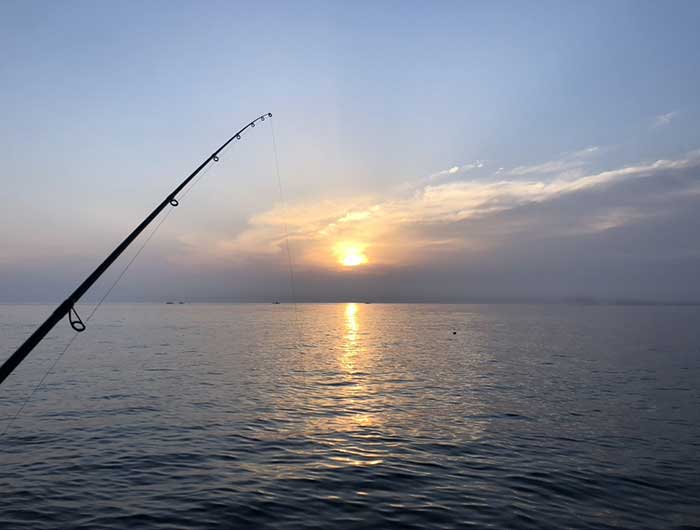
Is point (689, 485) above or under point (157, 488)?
under

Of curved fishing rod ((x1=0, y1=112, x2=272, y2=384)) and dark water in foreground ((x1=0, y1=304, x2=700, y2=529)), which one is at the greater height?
curved fishing rod ((x1=0, y1=112, x2=272, y2=384))

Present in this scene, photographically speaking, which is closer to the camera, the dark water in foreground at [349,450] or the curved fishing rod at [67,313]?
the curved fishing rod at [67,313]

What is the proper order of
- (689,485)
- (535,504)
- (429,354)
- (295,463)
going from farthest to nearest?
(429,354) → (295,463) → (689,485) → (535,504)

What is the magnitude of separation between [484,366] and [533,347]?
70.9 feet

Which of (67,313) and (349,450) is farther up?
(67,313)

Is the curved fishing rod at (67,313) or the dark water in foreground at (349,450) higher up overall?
the curved fishing rod at (67,313)

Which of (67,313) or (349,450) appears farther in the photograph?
(349,450)

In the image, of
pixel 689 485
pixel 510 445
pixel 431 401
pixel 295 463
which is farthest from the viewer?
pixel 431 401

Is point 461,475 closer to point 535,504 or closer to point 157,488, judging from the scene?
point 535,504

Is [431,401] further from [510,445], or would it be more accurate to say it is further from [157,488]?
[157,488]

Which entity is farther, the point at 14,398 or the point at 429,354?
the point at 429,354

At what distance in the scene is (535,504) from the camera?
1130cm

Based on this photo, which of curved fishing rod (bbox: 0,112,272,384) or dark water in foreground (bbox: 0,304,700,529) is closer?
curved fishing rod (bbox: 0,112,272,384)

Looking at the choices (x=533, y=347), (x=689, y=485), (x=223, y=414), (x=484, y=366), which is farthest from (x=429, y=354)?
(x=689, y=485)
